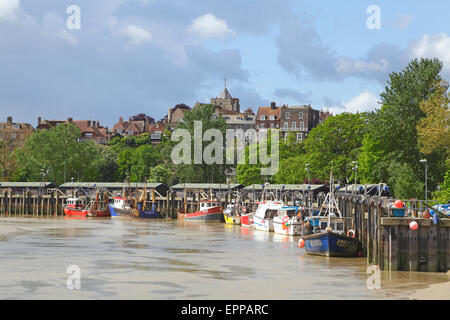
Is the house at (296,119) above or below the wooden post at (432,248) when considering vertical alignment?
above

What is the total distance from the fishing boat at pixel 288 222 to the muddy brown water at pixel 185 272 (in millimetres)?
6682

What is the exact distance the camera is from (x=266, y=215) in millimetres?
81250

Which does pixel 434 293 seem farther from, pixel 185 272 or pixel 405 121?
pixel 405 121

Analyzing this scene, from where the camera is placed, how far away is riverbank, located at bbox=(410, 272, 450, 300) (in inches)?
1275

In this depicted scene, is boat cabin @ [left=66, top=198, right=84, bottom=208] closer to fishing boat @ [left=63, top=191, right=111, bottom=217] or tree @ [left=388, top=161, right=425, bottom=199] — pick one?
fishing boat @ [left=63, top=191, right=111, bottom=217]

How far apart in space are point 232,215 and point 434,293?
6929cm

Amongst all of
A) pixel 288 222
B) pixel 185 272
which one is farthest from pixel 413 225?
pixel 288 222

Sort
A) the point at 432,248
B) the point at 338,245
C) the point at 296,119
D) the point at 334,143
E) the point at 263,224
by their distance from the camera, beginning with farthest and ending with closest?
the point at 296,119 < the point at 334,143 < the point at 263,224 < the point at 338,245 < the point at 432,248

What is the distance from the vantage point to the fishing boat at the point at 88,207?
398 feet

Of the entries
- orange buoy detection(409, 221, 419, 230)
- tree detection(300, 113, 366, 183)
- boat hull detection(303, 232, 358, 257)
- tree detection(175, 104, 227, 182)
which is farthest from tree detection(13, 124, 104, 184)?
orange buoy detection(409, 221, 419, 230)

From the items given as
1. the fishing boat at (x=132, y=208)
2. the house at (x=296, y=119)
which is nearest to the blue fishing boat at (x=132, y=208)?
the fishing boat at (x=132, y=208)

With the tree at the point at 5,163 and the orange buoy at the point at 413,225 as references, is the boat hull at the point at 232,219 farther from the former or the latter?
the tree at the point at 5,163
